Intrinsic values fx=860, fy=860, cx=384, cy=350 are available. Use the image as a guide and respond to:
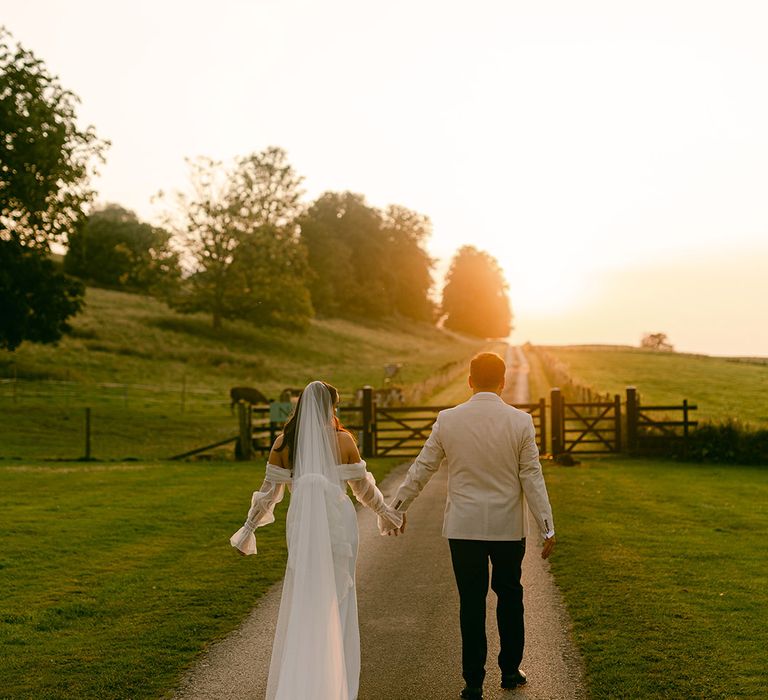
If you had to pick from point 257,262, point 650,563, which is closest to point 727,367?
point 257,262

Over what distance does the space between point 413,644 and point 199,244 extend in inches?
2193

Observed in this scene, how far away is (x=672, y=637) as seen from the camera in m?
8.07

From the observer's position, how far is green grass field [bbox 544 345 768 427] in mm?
44844

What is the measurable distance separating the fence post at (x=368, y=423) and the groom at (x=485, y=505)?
20.5 m

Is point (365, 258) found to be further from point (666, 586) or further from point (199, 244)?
point (666, 586)

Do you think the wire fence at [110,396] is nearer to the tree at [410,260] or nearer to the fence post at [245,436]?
the fence post at [245,436]

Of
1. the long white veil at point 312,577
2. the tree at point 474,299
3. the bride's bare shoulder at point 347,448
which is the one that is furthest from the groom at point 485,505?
the tree at point 474,299

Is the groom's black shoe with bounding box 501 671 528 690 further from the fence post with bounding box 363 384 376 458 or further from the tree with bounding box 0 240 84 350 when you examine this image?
the tree with bounding box 0 240 84 350

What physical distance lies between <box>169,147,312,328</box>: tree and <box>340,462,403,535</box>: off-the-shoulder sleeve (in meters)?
54.9

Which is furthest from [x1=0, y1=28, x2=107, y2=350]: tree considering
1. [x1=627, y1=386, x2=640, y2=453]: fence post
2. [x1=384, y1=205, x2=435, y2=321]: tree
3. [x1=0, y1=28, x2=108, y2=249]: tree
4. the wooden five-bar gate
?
[x1=384, y1=205, x2=435, y2=321]: tree

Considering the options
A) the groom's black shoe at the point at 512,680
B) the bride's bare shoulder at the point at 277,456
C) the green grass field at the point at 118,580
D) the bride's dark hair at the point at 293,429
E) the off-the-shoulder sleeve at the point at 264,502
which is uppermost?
the bride's dark hair at the point at 293,429

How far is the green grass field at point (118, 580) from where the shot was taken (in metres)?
7.39

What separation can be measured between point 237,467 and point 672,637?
17.3 metres

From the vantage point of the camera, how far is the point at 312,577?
642 centimetres
